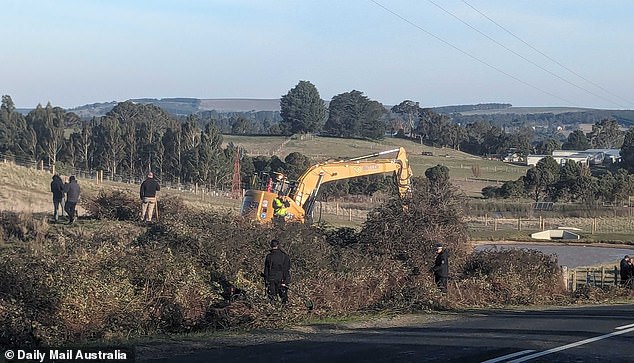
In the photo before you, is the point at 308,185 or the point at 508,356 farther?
the point at 308,185

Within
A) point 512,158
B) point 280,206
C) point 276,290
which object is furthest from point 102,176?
point 512,158

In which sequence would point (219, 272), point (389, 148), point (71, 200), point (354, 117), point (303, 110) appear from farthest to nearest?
point (354, 117) → point (303, 110) → point (389, 148) → point (71, 200) → point (219, 272)

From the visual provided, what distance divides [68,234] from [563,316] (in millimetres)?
13745

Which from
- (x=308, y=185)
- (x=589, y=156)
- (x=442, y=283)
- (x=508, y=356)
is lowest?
(x=442, y=283)

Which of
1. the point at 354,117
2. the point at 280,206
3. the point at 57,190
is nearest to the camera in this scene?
the point at 280,206

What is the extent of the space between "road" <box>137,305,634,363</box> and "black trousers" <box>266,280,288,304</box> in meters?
1.42

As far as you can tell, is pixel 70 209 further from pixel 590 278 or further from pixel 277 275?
pixel 590 278

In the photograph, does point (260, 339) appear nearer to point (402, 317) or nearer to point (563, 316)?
point (402, 317)

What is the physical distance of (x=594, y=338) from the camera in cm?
1448

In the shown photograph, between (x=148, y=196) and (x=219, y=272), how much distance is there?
33.9 ft

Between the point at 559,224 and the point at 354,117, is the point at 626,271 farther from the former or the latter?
the point at 354,117

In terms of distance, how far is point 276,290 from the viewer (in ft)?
57.2

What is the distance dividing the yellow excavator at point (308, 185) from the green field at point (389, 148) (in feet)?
167

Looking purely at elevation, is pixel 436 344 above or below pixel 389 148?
below
